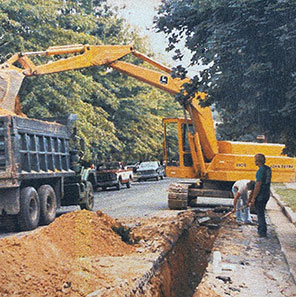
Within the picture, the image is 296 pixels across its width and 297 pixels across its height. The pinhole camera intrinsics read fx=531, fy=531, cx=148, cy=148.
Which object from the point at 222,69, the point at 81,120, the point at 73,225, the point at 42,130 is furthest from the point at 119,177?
the point at 222,69

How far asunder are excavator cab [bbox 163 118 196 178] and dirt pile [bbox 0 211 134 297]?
651cm

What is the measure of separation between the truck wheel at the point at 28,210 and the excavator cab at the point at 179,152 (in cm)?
519

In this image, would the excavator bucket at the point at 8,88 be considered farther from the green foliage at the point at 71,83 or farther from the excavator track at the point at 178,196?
the green foliage at the point at 71,83

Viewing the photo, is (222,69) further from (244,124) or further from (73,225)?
(73,225)

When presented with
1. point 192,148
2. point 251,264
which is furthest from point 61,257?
point 192,148

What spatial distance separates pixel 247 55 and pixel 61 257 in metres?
4.13

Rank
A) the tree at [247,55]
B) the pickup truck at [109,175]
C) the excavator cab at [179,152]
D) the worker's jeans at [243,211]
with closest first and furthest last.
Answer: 1. the tree at [247,55]
2. the worker's jeans at [243,211]
3. the excavator cab at [179,152]
4. the pickup truck at [109,175]

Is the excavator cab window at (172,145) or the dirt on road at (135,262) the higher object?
the excavator cab window at (172,145)

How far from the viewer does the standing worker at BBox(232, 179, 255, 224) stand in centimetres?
1263

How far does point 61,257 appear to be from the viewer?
8.01 m

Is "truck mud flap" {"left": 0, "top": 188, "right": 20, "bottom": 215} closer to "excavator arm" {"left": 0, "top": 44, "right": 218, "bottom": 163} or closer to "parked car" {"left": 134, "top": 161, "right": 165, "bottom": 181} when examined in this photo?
"excavator arm" {"left": 0, "top": 44, "right": 218, "bottom": 163}

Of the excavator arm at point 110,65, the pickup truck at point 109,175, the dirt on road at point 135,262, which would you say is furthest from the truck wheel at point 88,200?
the pickup truck at point 109,175

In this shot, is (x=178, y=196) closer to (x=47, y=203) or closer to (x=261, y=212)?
(x=47, y=203)

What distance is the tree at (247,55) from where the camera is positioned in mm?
7688
